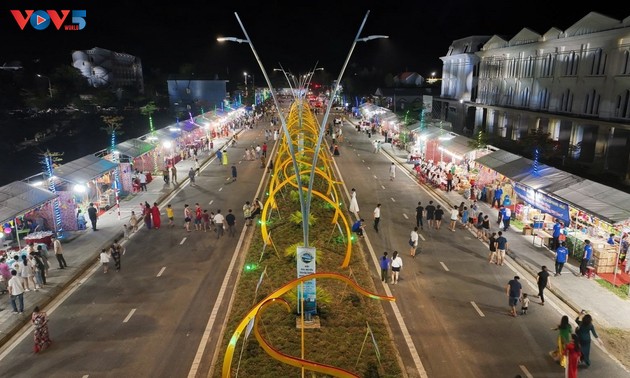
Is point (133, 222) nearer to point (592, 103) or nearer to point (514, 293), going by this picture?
point (514, 293)

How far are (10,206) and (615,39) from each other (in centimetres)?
3818

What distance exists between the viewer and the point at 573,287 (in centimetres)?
1589

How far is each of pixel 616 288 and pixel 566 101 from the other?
28.1 m

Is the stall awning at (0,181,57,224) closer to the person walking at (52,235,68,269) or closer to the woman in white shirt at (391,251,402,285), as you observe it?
the person walking at (52,235,68,269)

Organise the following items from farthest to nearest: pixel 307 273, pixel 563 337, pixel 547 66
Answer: pixel 547 66 → pixel 307 273 → pixel 563 337

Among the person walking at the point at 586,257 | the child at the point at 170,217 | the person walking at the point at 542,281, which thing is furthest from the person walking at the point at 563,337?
the child at the point at 170,217

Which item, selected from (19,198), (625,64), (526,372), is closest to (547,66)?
(625,64)

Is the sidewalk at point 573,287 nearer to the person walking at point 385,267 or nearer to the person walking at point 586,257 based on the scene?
the person walking at point 586,257

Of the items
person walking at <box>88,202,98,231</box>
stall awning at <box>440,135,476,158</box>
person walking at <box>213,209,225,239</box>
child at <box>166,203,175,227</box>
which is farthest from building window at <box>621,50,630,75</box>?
person walking at <box>88,202,98,231</box>

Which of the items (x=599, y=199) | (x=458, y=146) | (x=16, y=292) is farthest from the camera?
(x=458, y=146)

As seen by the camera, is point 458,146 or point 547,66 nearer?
point 458,146

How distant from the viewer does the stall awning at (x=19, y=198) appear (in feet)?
59.8

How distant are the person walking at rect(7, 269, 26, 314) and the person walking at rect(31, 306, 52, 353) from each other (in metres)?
2.15

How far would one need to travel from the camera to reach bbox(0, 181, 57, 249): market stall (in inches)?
722
